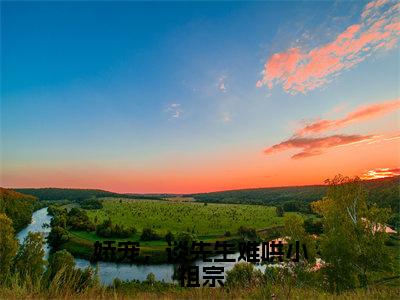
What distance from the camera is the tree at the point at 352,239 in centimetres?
3581

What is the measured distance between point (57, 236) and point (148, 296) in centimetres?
13803

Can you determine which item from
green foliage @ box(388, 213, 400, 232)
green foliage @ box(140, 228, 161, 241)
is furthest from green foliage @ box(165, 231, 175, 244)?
green foliage @ box(388, 213, 400, 232)

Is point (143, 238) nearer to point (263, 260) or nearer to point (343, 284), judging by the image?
point (263, 260)

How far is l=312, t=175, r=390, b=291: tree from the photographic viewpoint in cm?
3581

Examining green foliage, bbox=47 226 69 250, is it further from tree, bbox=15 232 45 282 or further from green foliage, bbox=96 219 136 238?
tree, bbox=15 232 45 282

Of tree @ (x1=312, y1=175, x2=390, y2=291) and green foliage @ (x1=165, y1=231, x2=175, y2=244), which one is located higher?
tree @ (x1=312, y1=175, x2=390, y2=291)

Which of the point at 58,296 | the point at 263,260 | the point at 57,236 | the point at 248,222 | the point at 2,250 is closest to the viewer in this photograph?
the point at 58,296

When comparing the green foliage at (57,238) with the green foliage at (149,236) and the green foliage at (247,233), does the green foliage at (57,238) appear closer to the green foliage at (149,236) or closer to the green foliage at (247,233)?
the green foliage at (149,236)

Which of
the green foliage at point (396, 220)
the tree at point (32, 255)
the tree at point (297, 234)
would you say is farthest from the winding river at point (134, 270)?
the green foliage at point (396, 220)

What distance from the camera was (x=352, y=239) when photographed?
1427 inches

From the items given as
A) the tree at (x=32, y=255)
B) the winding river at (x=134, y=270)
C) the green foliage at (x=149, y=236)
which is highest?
the tree at (x=32, y=255)

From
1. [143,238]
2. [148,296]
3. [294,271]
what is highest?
[148,296]

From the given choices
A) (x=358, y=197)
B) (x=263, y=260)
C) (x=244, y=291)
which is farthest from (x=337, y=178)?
(x=263, y=260)

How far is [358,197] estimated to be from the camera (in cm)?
4025
